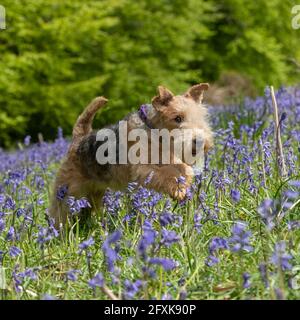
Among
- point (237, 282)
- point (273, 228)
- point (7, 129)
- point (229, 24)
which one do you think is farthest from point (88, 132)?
point (229, 24)

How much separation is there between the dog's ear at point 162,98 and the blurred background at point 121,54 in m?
6.68

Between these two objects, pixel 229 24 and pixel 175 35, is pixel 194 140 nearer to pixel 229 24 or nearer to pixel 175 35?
pixel 175 35

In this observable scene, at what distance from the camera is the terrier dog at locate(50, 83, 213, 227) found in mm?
4652

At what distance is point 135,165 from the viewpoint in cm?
Result: 486

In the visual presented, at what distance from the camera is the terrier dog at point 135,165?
4.65 meters

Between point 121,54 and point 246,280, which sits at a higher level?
point 121,54

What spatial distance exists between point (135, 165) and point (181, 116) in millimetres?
473

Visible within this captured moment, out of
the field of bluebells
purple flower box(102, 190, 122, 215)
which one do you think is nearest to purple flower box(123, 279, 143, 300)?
the field of bluebells

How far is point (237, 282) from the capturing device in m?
3.09

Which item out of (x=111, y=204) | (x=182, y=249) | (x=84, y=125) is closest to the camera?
(x=182, y=249)

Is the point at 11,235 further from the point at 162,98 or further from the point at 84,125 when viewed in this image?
the point at 84,125

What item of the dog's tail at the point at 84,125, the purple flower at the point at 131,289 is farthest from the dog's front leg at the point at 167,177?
the purple flower at the point at 131,289

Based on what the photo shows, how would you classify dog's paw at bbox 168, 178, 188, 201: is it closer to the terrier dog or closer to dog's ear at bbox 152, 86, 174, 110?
the terrier dog

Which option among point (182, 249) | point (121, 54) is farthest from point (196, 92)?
point (121, 54)
